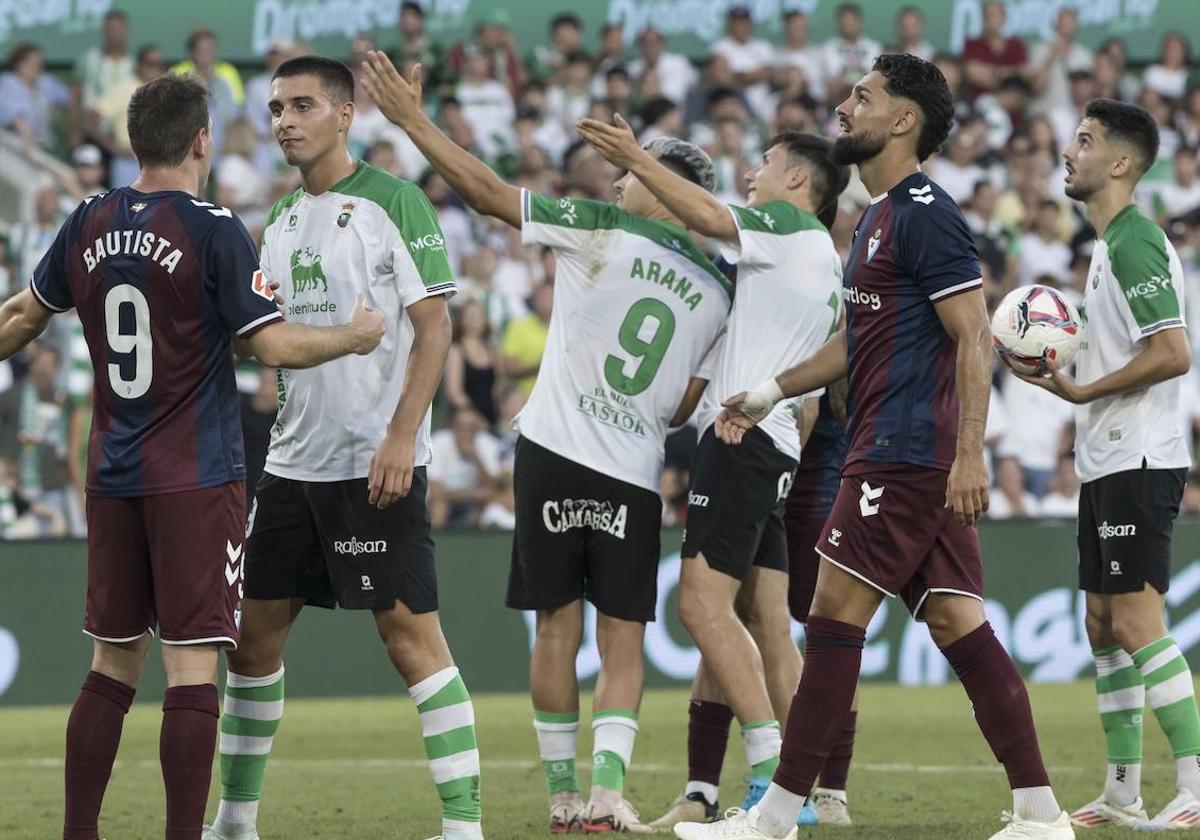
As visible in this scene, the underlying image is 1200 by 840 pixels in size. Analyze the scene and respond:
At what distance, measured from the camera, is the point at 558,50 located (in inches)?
760

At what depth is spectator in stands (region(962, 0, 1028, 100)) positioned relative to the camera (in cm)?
1997

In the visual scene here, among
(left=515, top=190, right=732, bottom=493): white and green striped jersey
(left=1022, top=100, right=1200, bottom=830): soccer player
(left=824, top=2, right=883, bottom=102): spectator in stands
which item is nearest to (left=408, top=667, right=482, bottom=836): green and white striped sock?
(left=515, top=190, right=732, bottom=493): white and green striped jersey

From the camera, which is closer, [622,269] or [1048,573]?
[622,269]

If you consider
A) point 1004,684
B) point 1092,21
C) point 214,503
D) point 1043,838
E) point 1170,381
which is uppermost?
point 1092,21

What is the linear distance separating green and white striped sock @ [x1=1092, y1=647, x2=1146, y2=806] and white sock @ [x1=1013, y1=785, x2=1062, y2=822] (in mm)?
1550

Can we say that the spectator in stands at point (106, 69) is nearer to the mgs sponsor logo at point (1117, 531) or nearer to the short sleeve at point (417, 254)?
the short sleeve at point (417, 254)

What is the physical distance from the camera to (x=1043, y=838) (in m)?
5.70

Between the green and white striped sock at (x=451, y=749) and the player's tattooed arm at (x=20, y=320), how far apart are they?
1749 millimetres

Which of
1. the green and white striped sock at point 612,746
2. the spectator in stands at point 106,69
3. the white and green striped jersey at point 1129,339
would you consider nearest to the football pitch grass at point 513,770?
the green and white striped sock at point 612,746

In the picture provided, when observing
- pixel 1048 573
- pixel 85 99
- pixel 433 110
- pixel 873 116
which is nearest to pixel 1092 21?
pixel 433 110

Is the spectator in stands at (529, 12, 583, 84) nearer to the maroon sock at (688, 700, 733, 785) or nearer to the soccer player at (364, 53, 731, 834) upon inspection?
the soccer player at (364, 53, 731, 834)

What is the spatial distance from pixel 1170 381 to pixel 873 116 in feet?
6.87

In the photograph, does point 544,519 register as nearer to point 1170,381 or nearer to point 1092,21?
point 1170,381

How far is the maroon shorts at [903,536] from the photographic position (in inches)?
228
